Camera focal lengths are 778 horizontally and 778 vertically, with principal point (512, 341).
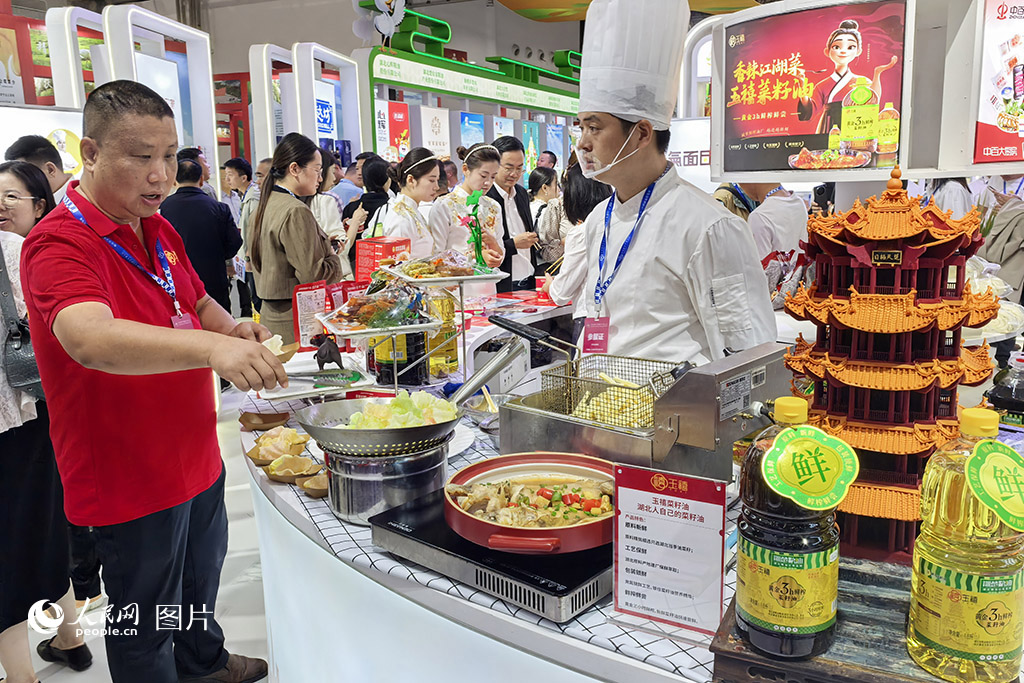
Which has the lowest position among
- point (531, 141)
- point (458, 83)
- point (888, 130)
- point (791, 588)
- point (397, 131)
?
point (791, 588)

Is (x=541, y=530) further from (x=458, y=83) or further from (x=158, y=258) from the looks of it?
(x=458, y=83)

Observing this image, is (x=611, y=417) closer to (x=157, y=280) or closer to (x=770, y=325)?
(x=770, y=325)

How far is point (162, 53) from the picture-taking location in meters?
7.36

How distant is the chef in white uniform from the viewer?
2.14 metres

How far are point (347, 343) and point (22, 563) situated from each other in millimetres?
1372

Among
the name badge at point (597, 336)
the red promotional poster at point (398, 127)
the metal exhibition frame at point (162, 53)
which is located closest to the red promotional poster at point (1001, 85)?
the name badge at point (597, 336)

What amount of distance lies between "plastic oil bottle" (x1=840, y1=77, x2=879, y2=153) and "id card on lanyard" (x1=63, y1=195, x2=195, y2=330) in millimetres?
1994

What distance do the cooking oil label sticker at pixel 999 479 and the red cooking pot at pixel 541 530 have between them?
0.51m

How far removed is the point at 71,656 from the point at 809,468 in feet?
9.66

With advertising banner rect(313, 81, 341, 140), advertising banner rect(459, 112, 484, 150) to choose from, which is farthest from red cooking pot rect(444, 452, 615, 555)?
advertising banner rect(459, 112, 484, 150)

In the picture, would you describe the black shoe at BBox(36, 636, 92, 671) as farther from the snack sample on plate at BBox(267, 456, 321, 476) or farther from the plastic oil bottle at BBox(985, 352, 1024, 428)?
the plastic oil bottle at BBox(985, 352, 1024, 428)

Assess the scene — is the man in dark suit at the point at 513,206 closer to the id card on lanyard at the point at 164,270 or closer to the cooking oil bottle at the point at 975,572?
the id card on lanyard at the point at 164,270

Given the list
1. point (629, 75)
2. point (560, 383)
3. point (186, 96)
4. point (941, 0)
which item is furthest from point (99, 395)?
point (186, 96)

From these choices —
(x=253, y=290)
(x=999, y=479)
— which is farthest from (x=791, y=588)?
(x=253, y=290)
